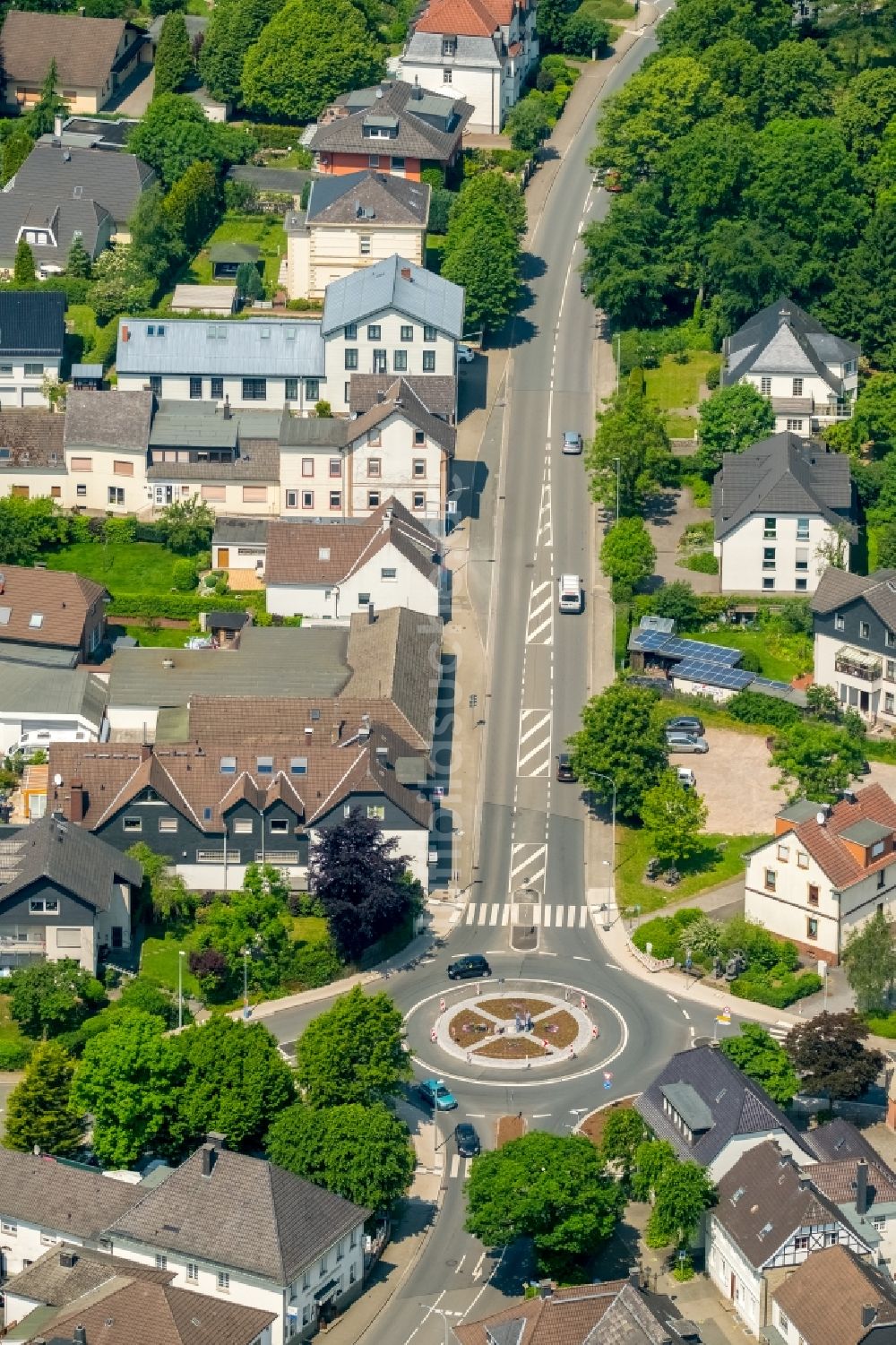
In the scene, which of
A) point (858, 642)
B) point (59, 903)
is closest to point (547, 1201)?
point (59, 903)

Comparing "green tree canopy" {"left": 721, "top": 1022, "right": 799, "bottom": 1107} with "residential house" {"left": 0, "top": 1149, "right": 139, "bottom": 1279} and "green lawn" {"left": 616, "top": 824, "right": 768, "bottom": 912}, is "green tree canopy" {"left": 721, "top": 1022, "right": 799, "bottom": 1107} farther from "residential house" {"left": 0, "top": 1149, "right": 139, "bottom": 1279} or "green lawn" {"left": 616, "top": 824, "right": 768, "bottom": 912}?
"residential house" {"left": 0, "top": 1149, "right": 139, "bottom": 1279}

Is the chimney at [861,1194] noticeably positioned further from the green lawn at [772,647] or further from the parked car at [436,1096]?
the green lawn at [772,647]

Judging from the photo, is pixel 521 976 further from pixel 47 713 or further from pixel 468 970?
pixel 47 713

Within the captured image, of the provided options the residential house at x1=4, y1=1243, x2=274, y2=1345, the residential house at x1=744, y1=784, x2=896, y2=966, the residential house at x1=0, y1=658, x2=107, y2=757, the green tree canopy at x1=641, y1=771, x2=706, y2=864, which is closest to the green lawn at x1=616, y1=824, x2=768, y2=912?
the green tree canopy at x1=641, y1=771, x2=706, y2=864

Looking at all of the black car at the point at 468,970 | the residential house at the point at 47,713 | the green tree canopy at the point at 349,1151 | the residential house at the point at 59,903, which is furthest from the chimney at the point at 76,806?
the green tree canopy at the point at 349,1151

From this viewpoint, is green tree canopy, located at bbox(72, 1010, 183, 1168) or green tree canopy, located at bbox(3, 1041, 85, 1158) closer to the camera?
green tree canopy, located at bbox(72, 1010, 183, 1168)

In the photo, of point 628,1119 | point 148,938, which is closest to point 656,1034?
point 628,1119
